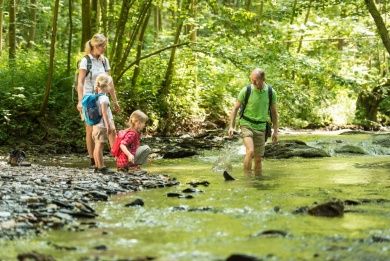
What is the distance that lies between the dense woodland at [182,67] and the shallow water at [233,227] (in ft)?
22.1

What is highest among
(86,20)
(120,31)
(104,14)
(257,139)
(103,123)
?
(104,14)

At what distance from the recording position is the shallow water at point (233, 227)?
425 centimetres

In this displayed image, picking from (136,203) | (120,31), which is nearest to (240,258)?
(136,203)

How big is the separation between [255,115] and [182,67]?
39.8ft

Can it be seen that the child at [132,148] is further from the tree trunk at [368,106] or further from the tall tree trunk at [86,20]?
the tree trunk at [368,106]

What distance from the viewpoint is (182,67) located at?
2250 cm

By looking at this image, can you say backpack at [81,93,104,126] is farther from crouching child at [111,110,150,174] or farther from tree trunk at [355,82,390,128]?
tree trunk at [355,82,390,128]

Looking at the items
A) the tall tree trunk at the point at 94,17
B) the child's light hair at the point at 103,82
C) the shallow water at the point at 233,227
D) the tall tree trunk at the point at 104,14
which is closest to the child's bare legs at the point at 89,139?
the child's light hair at the point at 103,82

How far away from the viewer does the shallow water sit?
425cm

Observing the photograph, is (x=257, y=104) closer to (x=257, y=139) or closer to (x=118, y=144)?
(x=257, y=139)

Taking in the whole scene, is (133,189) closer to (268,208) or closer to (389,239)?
(268,208)

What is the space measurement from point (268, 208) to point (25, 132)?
391 inches

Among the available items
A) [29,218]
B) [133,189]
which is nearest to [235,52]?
[133,189]

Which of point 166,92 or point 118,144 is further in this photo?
point 166,92
